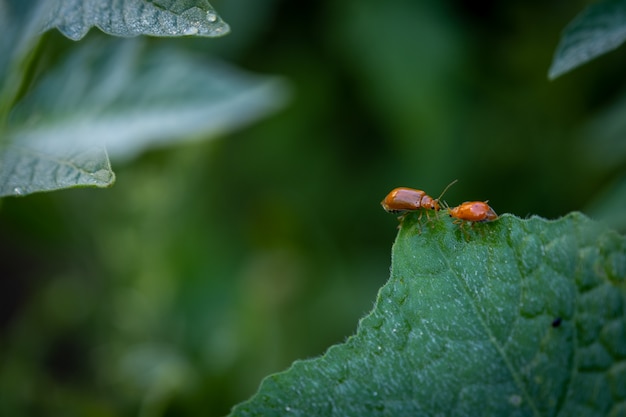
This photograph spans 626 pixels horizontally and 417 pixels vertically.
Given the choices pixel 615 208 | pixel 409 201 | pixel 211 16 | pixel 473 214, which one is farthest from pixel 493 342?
pixel 615 208

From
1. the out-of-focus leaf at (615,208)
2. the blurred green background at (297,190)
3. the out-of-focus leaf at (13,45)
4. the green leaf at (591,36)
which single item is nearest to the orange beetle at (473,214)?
the green leaf at (591,36)

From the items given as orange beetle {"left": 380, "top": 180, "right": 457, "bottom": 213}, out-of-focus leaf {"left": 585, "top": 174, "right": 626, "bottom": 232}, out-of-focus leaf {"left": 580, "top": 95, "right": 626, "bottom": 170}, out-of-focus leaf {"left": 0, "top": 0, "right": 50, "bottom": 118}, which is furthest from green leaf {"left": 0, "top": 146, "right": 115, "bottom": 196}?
out-of-focus leaf {"left": 580, "top": 95, "right": 626, "bottom": 170}

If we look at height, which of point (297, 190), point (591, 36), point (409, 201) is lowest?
point (409, 201)

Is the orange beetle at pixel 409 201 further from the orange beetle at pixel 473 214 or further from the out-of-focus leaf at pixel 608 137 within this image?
the out-of-focus leaf at pixel 608 137

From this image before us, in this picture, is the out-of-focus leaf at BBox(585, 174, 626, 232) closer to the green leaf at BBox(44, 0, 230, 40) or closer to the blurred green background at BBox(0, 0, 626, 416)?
the blurred green background at BBox(0, 0, 626, 416)

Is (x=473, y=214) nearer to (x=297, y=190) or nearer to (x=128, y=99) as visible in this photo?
(x=128, y=99)
